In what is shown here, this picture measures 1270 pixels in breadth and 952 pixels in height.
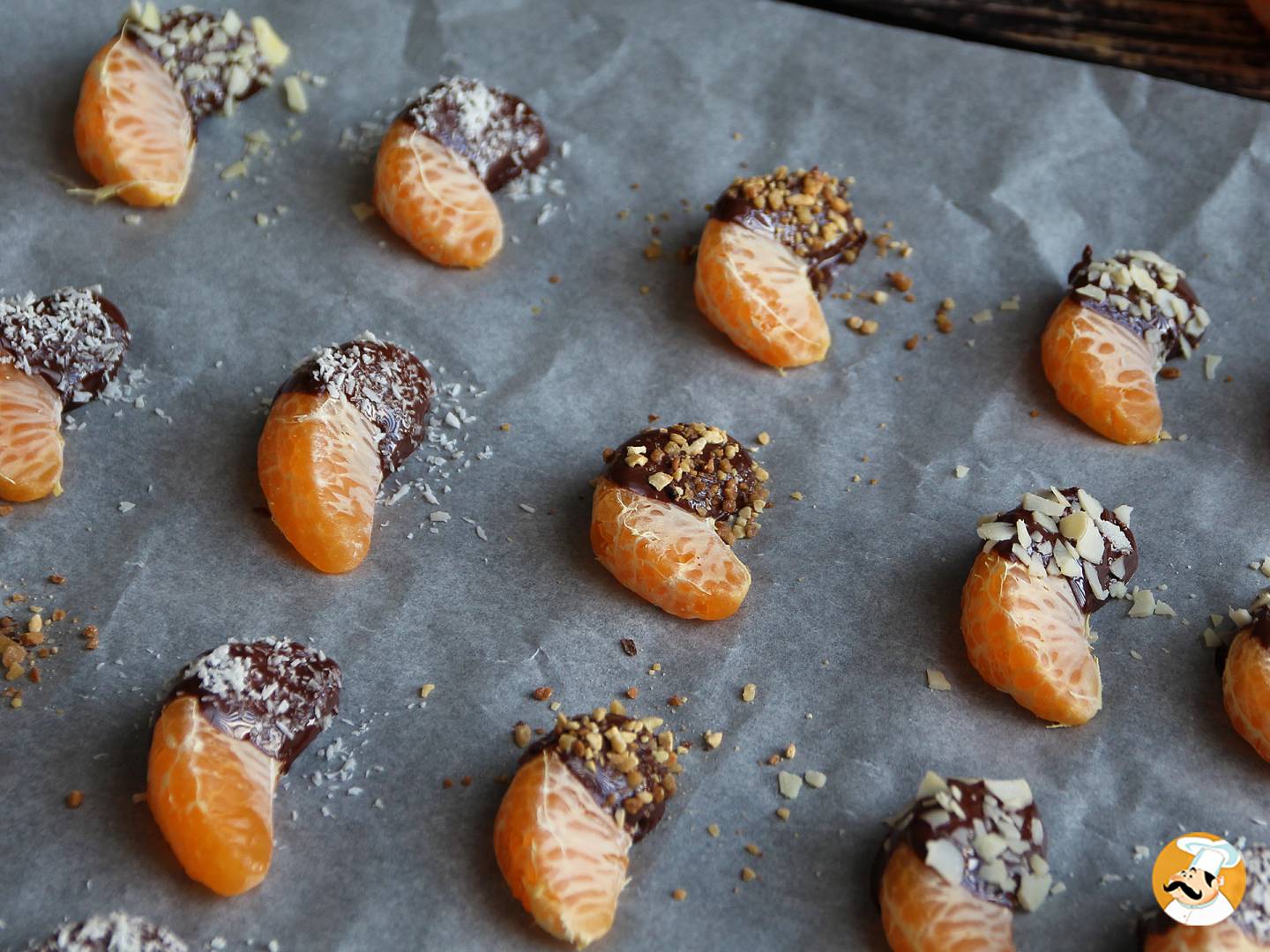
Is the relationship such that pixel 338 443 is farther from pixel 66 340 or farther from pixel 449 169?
pixel 449 169

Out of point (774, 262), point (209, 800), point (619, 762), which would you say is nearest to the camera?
point (209, 800)

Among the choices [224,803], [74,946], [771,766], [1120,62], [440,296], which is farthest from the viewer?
[1120,62]

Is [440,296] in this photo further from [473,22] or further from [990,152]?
[990,152]

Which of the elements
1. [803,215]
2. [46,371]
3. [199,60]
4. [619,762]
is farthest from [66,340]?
[803,215]

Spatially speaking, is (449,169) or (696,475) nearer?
(696,475)

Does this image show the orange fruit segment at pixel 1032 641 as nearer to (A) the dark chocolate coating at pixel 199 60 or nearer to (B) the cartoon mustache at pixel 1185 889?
(B) the cartoon mustache at pixel 1185 889

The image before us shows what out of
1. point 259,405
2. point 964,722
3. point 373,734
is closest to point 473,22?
point 259,405

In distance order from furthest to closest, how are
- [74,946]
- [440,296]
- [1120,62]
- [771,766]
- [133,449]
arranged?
1. [1120,62]
2. [440,296]
3. [133,449]
4. [771,766]
5. [74,946]
